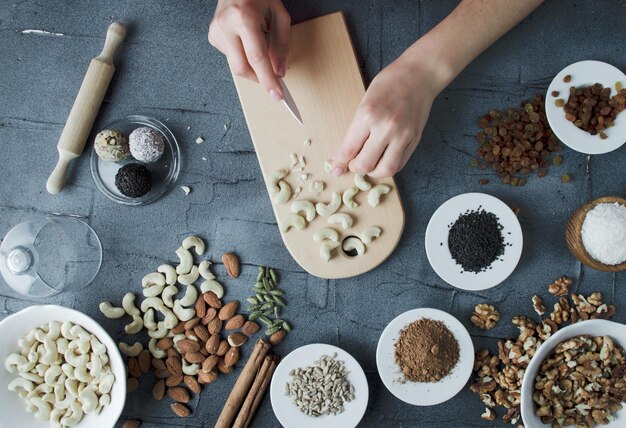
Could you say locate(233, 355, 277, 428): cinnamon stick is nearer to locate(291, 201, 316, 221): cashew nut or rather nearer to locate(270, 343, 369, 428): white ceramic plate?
locate(270, 343, 369, 428): white ceramic plate

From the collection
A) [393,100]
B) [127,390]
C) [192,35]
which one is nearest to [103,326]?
[127,390]

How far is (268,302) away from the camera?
1.37 meters

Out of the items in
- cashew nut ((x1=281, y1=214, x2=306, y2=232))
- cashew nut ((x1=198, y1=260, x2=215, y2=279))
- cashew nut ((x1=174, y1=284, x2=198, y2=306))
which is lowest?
cashew nut ((x1=174, y1=284, x2=198, y2=306))

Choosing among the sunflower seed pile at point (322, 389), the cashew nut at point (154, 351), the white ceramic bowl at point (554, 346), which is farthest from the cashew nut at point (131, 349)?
the white ceramic bowl at point (554, 346)

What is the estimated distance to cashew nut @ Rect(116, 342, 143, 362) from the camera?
1.36m

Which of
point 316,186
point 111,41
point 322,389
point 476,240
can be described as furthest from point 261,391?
point 111,41

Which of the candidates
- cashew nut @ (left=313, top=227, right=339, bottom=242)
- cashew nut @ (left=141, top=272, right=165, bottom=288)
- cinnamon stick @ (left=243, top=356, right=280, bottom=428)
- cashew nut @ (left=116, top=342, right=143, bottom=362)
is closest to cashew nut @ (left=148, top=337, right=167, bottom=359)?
cashew nut @ (left=116, top=342, right=143, bottom=362)

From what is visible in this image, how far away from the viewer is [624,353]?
1.30 m

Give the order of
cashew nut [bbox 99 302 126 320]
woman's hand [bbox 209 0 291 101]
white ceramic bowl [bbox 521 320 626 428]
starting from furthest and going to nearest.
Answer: cashew nut [bbox 99 302 126 320] → white ceramic bowl [bbox 521 320 626 428] → woman's hand [bbox 209 0 291 101]

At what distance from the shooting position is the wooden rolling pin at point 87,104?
1.33 meters

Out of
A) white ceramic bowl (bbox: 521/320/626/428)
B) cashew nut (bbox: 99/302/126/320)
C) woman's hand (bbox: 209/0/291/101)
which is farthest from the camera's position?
cashew nut (bbox: 99/302/126/320)

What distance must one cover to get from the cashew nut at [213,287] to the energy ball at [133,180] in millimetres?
249

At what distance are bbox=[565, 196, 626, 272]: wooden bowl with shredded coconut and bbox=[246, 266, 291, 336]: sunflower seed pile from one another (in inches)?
26.2

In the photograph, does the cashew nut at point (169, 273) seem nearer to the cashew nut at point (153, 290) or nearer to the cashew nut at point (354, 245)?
the cashew nut at point (153, 290)
